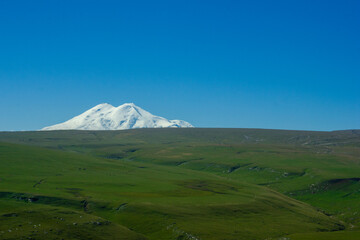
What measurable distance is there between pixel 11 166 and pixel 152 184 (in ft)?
183

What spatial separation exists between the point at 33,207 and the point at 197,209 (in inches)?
1567

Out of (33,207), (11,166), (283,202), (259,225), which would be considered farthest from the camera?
(11,166)

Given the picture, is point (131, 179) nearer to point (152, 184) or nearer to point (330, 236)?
point (152, 184)

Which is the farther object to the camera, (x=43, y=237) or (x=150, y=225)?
(x=150, y=225)

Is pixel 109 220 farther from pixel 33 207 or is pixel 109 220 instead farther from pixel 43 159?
pixel 43 159

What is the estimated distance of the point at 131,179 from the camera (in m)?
153

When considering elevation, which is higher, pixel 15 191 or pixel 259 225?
pixel 15 191

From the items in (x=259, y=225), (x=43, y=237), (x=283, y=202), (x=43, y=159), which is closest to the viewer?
(x=43, y=237)

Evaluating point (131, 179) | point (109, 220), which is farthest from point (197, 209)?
point (131, 179)

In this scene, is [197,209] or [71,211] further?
[197,209]

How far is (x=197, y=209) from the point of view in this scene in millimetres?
109438

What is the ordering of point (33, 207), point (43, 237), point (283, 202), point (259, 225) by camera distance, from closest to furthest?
point (43, 237), point (33, 207), point (259, 225), point (283, 202)

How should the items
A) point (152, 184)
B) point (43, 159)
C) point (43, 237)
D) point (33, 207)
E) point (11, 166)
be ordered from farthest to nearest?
point (43, 159) < point (11, 166) < point (152, 184) < point (33, 207) < point (43, 237)

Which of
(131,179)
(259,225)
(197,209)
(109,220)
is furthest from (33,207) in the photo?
(131,179)
